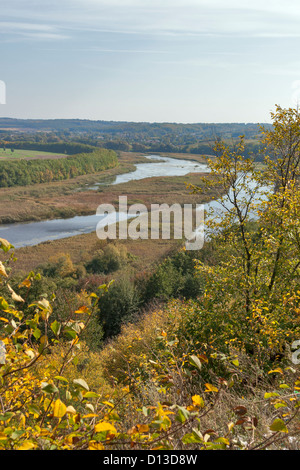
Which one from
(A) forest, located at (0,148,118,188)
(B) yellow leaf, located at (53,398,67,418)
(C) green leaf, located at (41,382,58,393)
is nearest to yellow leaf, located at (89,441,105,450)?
(B) yellow leaf, located at (53,398,67,418)

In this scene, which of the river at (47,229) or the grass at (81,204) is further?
the river at (47,229)

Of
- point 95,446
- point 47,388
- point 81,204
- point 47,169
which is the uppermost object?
point 47,169

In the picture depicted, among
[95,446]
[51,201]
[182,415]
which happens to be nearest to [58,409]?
[95,446]

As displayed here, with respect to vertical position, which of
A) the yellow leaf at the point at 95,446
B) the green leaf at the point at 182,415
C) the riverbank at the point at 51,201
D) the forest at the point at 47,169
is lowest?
the riverbank at the point at 51,201

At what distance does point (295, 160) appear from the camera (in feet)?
30.3

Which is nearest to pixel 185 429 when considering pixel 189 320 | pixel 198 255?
pixel 189 320

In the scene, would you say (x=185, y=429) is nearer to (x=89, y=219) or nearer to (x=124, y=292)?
(x=124, y=292)

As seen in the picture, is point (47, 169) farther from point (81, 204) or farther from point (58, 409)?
point (58, 409)

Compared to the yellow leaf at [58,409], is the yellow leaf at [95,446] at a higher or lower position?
lower

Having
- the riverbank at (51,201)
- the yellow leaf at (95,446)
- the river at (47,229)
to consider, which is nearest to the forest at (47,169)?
the riverbank at (51,201)

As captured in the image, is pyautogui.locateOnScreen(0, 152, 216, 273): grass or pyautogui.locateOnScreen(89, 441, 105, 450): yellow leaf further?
pyautogui.locateOnScreen(0, 152, 216, 273): grass

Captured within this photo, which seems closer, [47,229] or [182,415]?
[182,415]

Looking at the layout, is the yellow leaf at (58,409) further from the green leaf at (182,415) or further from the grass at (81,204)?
the grass at (81,204)

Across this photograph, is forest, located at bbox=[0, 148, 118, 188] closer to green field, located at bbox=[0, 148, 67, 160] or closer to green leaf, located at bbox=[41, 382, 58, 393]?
green field, located at bbox=[0, 148, 67, 160]
